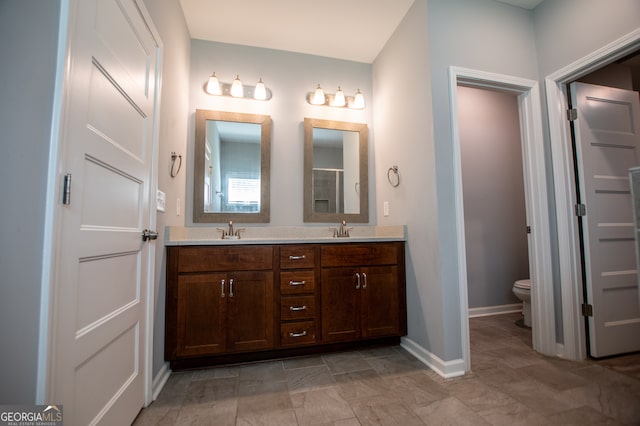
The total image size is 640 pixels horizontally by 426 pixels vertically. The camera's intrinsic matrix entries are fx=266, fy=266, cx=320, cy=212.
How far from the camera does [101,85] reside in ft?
3.20

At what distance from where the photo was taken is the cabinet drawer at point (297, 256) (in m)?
1.91

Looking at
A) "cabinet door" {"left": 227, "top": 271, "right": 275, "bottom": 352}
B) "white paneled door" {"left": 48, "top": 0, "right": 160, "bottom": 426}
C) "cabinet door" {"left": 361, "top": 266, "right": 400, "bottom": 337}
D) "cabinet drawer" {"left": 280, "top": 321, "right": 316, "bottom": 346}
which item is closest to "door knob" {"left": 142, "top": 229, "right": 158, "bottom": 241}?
"white paneled door" {"left": 48, "top": 0, "right": 160, "bottom": 426}

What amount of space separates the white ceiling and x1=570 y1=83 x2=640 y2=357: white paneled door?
1.00 m

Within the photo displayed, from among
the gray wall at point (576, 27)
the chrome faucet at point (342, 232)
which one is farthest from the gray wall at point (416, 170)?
the gray wall at point (576, 27)

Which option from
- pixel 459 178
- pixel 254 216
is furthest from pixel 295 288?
pixel 459 178

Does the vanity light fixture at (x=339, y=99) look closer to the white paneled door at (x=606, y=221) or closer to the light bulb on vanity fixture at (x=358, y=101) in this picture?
the light bulb on vanity fixture at (x=358, y=101)

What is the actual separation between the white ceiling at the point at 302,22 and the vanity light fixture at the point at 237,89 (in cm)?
36

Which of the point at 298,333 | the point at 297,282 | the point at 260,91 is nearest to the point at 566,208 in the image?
the point at 297,282

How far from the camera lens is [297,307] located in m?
1.91

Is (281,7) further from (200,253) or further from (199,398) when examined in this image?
(199,398)

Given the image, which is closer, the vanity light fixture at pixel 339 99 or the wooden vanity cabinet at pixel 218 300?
the wooden vanity cabinet at pixel 218 300

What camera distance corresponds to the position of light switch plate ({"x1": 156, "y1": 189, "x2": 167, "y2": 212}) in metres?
1.54

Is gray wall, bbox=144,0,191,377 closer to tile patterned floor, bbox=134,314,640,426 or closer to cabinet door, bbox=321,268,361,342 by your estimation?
tile patterned floor, bbox=134,314,640,426

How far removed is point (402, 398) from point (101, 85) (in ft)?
6.52
